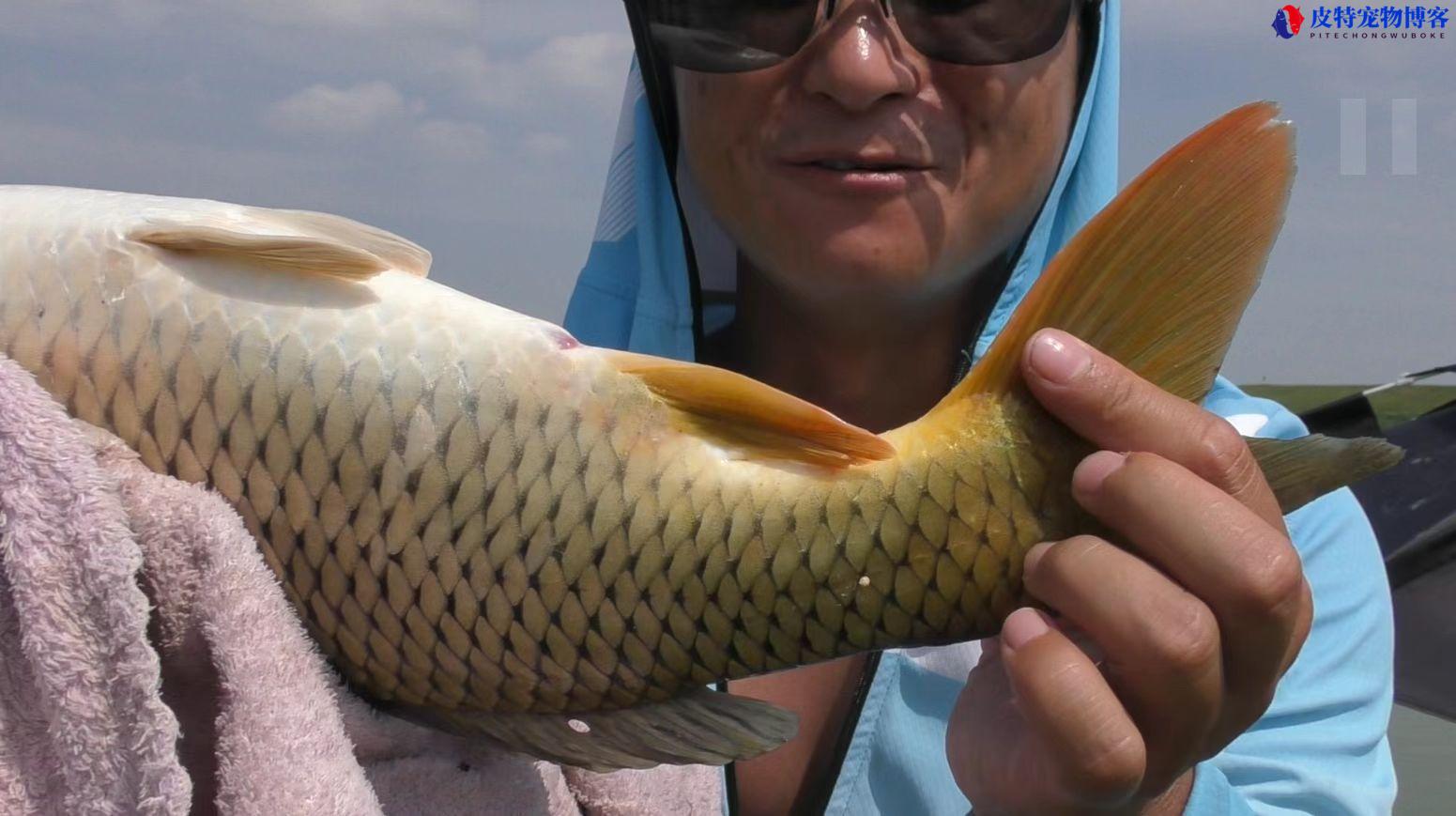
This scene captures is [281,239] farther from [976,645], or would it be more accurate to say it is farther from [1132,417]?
[976,645]

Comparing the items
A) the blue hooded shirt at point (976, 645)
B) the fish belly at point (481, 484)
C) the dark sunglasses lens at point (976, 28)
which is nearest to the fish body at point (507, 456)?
the fish belly at point (481, 484)

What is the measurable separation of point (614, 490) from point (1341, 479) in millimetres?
500

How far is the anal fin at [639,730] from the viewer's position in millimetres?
955

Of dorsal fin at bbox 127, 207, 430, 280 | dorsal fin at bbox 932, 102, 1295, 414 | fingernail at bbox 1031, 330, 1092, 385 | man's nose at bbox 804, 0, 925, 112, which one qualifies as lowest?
fingernail at bbox 1031, 330, 1092, 385

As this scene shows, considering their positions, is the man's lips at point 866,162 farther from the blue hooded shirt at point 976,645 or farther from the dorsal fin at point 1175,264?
the dorsal fin at point 1175,264

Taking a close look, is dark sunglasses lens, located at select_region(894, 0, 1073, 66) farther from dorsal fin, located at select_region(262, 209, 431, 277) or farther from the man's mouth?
dorsal fin, located at select_region(262, 209, 431, 277)

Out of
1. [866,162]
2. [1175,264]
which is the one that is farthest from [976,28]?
[1175,264]

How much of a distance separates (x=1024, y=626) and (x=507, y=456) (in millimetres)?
390

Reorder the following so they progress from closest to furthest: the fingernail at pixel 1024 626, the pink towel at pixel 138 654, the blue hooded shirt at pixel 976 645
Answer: the pink towel at pixel 138 654, the fingernail at pixel 1024 626, the blue hooded shirt at pixel 976 645

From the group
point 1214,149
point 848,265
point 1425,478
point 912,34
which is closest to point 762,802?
point 848,265

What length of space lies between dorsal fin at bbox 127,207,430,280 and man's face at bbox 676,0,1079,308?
2.24 feet

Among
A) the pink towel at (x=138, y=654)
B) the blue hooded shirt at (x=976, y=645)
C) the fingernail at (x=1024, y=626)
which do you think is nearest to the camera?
the pink towel at (x=138, y=654)

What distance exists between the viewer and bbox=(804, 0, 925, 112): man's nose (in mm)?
1433

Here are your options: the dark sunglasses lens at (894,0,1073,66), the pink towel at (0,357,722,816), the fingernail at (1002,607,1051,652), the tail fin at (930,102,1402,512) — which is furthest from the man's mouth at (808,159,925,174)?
the pink towel at (0,357,722,816)
